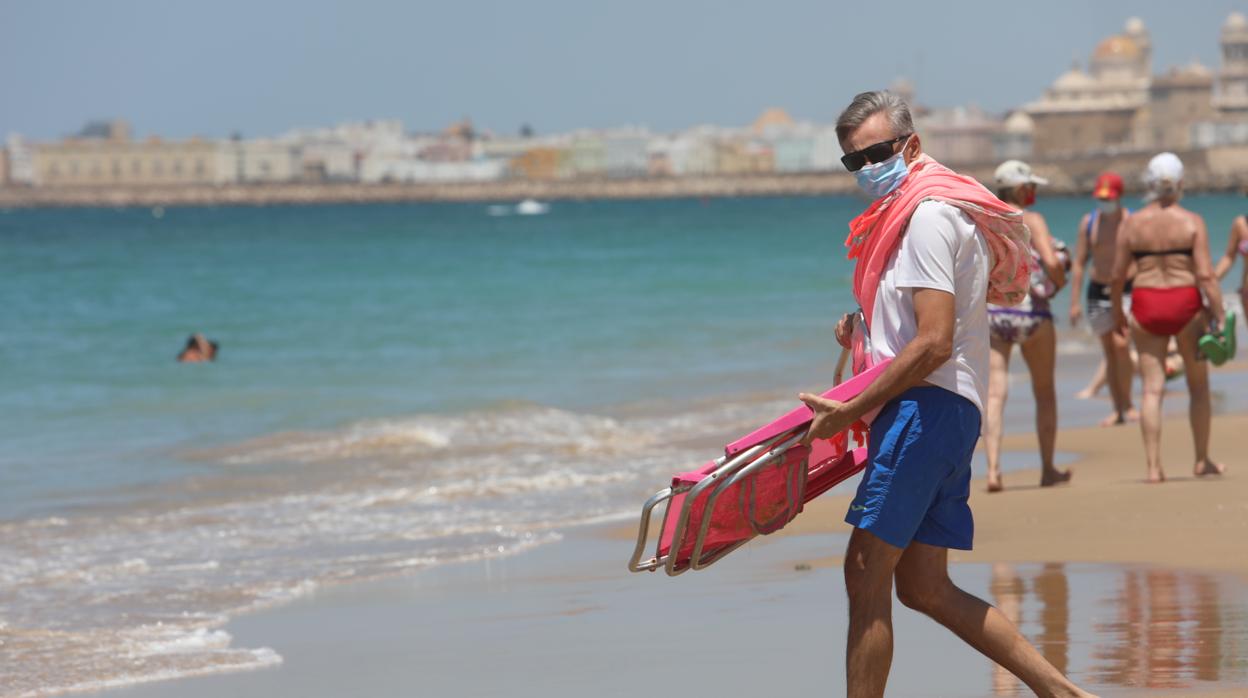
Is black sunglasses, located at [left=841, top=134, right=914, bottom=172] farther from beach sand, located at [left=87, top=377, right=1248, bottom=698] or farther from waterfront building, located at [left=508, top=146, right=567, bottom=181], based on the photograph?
waterfront building, located at [left=508, top=146, right=567, bottom=181]

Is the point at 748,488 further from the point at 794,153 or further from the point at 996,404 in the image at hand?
the point at 794,153

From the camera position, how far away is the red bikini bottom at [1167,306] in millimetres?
7543

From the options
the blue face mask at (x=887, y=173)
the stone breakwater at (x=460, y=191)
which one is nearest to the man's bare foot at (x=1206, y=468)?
the blue face mask at (x=887, y=173)

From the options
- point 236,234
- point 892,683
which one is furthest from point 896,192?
point 236,234

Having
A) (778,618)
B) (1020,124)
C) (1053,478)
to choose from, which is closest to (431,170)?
(1020,124)

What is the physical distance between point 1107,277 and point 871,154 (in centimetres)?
690

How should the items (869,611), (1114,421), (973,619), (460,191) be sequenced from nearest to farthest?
(869,611), (973,619), (1114,421), (460,191)

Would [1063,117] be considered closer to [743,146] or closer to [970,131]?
[970,131]

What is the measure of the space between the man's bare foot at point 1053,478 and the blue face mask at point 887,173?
438cm

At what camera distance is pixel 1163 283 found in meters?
7.58

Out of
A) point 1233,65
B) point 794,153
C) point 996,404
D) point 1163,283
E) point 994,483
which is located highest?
point 1233,65

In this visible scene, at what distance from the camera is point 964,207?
3.86 m

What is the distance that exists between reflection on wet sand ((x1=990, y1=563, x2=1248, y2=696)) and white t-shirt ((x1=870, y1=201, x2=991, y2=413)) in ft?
3.60

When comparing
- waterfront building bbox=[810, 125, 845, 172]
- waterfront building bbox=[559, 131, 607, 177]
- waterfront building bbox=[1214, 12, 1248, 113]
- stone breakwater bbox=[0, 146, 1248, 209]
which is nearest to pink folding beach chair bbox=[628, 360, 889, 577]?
stone breakwater bbox=[0, 146, 1248, 209]
